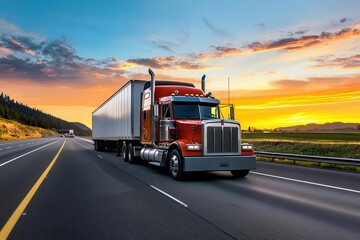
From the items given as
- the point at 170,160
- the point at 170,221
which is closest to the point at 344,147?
the point at 170,160

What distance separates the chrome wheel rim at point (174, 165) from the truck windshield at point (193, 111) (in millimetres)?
1678

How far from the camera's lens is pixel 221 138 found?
12586 mm

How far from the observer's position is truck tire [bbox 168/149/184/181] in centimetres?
1233

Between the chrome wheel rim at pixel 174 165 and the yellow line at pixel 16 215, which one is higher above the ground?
the chrome wheel rim at pixel 174 165

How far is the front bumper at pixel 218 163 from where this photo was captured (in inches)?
477

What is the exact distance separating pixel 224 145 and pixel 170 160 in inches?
77.9

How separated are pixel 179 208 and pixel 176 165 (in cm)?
487

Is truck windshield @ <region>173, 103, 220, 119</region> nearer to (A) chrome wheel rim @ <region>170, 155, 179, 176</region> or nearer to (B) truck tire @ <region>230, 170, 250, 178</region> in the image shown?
(A) chrome wheel rim @ <region>170, 155, 179, 176</region>

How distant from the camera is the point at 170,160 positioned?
13.2 metres

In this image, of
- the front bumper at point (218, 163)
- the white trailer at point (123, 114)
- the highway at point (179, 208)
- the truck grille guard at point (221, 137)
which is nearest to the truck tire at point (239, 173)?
the front bumper at point (218, 163)

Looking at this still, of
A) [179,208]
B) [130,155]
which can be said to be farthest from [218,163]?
[130,155]

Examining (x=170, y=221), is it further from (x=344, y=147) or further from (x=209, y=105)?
(x=344, y=147)

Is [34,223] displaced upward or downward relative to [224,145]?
downward

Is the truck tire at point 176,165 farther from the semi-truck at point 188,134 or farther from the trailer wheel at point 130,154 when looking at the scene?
the trailer wheel at point 130,154
